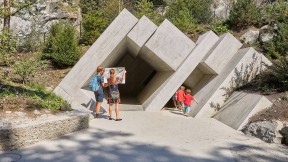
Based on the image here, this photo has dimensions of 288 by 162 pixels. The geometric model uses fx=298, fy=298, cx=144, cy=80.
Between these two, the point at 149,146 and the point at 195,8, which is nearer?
the point at 149,146

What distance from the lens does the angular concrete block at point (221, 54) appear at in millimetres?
10352

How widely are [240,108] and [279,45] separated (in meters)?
5.39

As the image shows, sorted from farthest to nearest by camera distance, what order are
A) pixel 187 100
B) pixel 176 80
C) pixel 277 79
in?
1. pixel 176 80
2. pixel 187 100
3. pixel 277 79

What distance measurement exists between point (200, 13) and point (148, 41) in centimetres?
1425

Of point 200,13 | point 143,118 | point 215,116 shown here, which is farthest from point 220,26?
point 143,118

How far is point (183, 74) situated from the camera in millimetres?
10422

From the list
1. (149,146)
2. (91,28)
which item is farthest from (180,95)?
(91,28)

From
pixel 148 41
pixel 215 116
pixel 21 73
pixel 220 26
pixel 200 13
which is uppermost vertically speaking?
pixel 200 13

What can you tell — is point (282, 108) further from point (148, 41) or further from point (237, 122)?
point (148, 41)

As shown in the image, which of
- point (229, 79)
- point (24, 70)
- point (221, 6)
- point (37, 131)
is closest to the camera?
point (37, 131)

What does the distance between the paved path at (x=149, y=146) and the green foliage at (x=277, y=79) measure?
2.18 metres

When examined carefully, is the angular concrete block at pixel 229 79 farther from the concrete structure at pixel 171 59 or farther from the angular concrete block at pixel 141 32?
the angular concrete block at pixel 141 32

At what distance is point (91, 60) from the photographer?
33.3 feet

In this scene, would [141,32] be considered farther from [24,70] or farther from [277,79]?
[24,70]
